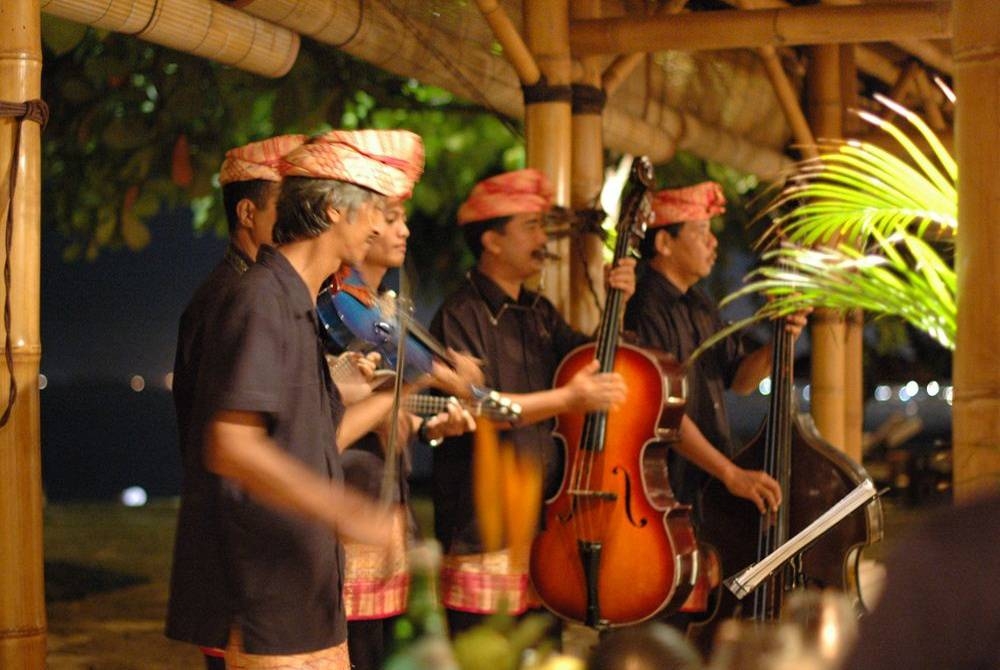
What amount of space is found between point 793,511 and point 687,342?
67 cm

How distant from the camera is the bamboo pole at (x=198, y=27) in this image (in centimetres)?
398

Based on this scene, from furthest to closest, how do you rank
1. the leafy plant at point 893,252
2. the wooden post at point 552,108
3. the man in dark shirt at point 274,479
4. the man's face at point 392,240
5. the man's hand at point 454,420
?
the wooden post at point 552,108 < the man's hand at point 454,420 < the leafy plant at point 893,252 < the man's face at point 392,240 < the man in dark shirt at point 274,479

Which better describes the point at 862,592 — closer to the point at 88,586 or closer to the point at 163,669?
the point at 163,669

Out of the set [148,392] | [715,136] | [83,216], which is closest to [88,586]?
[83,216]

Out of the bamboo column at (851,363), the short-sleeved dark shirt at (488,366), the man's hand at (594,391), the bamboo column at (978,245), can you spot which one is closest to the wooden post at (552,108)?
the short-sleeved dark shirt at (488,366)

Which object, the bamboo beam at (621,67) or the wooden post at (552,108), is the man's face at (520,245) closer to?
the wooden post at (552,108)

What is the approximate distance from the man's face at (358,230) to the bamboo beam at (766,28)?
107 inches

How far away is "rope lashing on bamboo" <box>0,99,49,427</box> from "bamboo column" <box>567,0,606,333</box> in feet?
8.21

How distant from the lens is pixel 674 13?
18.4ft

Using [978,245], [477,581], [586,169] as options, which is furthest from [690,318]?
[978,245]

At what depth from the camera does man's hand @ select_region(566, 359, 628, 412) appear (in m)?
4.28

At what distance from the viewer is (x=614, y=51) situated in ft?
18.0

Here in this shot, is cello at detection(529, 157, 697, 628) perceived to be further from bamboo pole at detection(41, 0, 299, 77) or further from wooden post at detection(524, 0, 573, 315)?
bamboo pole at detection(41, 0, 299, 77)

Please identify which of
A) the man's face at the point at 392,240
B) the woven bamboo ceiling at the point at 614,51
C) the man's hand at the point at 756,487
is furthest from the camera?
the man's hand at the point at 756,487
